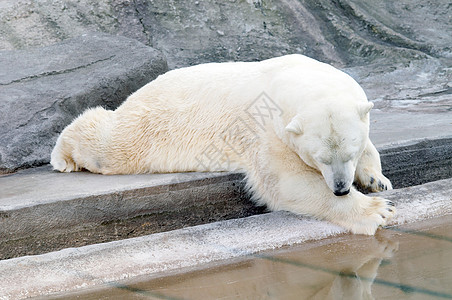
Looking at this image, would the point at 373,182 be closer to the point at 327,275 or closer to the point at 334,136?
the point at 334,136

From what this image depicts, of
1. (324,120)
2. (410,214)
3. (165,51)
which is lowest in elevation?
(165,51)

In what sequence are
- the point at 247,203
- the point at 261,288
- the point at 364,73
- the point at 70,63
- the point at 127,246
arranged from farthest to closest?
the point at 364,73
the point at 70,63
the point at 247,203
the point at 127,246
the point at 261,288

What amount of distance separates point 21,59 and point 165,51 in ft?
6.61

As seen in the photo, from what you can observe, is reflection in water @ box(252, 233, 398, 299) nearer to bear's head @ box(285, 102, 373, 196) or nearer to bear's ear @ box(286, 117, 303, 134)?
bear's head @ box(285, 102, 373, 196)

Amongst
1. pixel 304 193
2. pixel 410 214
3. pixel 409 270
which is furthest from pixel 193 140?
pixel 409 270

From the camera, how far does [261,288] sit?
8.84 ft

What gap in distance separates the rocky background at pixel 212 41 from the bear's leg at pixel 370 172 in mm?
1987

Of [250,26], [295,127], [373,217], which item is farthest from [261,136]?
[250,26]

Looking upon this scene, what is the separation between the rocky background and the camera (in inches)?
203

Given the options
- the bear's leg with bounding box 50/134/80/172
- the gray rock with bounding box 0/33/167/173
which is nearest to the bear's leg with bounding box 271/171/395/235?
the bear's leg with bounding box 50/134/80/172

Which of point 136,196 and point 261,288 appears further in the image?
point 136,196

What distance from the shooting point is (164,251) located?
3.04m

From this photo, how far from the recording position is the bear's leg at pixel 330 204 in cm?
331

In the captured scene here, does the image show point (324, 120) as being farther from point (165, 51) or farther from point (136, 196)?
point (165, 51)
